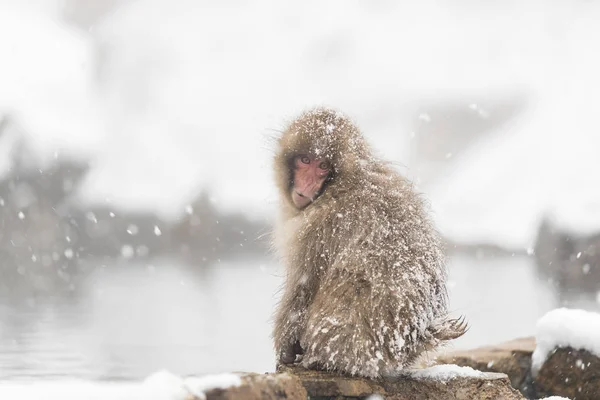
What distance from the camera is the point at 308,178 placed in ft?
9.22

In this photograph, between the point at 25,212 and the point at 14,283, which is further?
the point at 25,212

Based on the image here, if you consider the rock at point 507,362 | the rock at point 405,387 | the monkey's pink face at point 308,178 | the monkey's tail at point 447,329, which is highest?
the monkey's pink face at point 308,178

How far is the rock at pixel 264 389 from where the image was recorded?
1946 mm

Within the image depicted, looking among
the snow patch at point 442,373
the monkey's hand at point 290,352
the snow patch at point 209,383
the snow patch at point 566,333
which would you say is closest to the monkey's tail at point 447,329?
the snow patch at point 442,373

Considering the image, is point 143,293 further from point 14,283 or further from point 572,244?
point 572,244

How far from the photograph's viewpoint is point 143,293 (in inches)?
1184

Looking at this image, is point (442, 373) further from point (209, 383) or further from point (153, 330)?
point (153, 330)

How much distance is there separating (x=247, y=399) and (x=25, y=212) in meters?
35.0

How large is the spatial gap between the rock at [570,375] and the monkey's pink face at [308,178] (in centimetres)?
202

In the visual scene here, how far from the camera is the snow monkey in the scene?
252 centimetres

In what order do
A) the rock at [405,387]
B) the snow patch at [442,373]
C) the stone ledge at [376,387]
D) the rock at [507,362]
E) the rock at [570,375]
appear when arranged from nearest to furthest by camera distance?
the stone ledge at [376,387] < the rock at [405,387] < the snow patch at [442,373] < the rock at [570,375] < the rock at [507,362]

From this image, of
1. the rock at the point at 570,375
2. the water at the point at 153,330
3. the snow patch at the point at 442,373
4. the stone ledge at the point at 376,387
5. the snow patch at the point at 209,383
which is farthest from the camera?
the water at the point at 153,330

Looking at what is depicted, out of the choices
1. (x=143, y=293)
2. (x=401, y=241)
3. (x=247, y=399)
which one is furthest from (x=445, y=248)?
(x=143, y=293)

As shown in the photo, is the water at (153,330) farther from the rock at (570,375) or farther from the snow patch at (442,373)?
the rock at (570,375)
